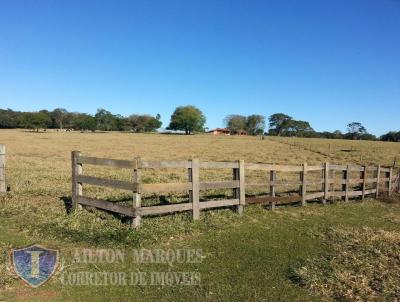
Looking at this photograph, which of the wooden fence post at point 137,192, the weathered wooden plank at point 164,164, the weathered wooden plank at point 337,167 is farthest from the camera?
the weathered wooden plank at point 337,167

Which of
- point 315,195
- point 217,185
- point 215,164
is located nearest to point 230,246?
point 217,185

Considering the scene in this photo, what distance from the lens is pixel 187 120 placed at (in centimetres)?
15138

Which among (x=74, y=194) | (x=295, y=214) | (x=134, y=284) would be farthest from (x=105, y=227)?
(x=295, y=214)

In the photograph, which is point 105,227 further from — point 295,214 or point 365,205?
point 365,205

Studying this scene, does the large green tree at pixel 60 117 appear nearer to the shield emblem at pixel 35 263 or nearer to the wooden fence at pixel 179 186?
the wooden fence at pixel 179 186

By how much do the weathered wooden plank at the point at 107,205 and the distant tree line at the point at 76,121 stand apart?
385ft

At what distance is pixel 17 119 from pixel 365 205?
135 metres

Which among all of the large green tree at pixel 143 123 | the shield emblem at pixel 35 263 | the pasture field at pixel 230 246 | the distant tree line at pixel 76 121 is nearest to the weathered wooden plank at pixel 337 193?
the pasture field at pixel 230 246

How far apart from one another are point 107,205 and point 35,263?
8.77ft

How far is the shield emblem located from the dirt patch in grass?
3806 mm

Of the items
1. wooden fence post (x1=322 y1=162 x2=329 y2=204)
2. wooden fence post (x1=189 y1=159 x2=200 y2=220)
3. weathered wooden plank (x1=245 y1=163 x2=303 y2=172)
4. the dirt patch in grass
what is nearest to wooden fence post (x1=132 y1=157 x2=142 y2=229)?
wooden fence post (x1=189 y1=159 x2=200 y2=220)

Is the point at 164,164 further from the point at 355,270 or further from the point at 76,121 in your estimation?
the point at 76,121

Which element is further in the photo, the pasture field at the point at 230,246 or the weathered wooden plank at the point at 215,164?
the weathered wooden plank at the point at 215,164

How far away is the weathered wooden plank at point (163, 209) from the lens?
835 centimetres
